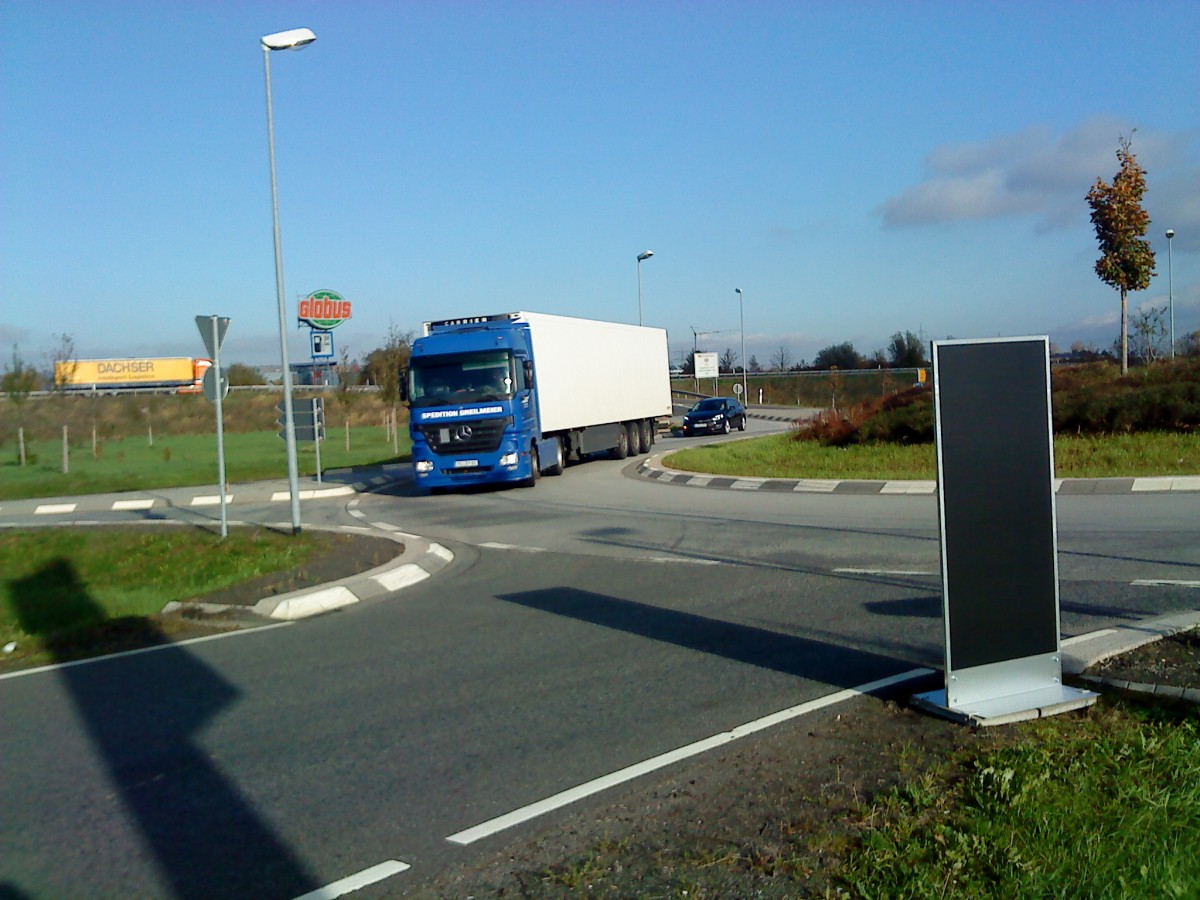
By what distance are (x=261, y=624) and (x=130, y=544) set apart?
273 inches

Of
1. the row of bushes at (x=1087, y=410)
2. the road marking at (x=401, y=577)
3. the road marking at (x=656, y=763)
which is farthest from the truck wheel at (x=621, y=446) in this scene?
the road marking at (x=656, y=763)

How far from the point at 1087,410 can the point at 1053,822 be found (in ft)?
63.6

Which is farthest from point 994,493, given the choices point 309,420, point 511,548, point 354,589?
point 309,420

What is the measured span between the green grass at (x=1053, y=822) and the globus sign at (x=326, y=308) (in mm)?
44535

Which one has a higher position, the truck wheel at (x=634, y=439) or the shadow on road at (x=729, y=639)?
the truck wheel at (x=634, y=439)

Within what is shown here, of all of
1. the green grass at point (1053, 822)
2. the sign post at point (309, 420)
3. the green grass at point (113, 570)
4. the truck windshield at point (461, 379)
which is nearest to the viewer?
the green grass at point (1053, 822)

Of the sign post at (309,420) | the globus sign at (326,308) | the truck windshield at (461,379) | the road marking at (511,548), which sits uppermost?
the globus sign at (326,308)

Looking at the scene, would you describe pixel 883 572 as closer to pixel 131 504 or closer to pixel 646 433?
pixel 131 504

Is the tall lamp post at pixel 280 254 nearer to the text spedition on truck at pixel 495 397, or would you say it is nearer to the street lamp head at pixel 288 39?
the street lamp head at pixel 288 39

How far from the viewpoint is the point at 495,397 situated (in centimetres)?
2327

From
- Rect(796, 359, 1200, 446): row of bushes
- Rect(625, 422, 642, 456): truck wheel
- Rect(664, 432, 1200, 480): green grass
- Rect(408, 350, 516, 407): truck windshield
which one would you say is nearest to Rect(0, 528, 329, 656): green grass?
Rect(408, 350, 516, 407): truck windshield

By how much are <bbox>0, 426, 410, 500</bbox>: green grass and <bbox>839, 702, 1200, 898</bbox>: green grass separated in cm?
2720

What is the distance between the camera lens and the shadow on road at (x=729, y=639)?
7.04 metres

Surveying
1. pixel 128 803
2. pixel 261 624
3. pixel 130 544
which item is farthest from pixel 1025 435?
pixel 130 544
